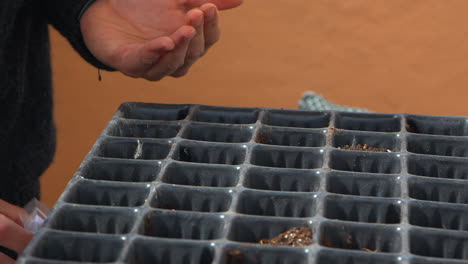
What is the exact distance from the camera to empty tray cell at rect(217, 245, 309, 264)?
1.53ft

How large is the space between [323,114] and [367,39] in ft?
3.29

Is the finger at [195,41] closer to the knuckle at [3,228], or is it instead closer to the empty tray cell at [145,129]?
the empty tray cell at [145,129]

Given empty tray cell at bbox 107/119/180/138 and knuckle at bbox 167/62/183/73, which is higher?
knuckle at bbox 167/62/183/73

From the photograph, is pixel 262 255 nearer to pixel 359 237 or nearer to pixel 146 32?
pixel 359 237

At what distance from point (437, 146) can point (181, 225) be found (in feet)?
0.90

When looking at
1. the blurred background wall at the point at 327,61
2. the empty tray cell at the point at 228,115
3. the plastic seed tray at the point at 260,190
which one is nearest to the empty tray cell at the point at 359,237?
the plastic seed tray at the point at 260,190

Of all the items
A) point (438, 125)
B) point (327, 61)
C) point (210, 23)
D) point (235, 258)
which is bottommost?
point (235, 258)

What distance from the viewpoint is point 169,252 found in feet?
1.55

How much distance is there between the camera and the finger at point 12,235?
1.78 ft

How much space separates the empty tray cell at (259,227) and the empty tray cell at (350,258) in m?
0.04

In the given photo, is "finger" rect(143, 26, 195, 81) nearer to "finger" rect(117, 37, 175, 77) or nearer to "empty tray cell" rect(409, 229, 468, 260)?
"finger" rect(117, 37, 175, 77)

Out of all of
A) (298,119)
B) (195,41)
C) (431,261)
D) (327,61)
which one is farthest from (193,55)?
(327,61)

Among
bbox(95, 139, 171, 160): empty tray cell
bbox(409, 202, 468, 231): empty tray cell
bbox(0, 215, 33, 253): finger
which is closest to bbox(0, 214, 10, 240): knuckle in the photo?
bbox(0, 215, 33, 253): finger

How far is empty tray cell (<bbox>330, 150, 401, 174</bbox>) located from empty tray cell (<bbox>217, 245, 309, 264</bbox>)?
0.50ft
